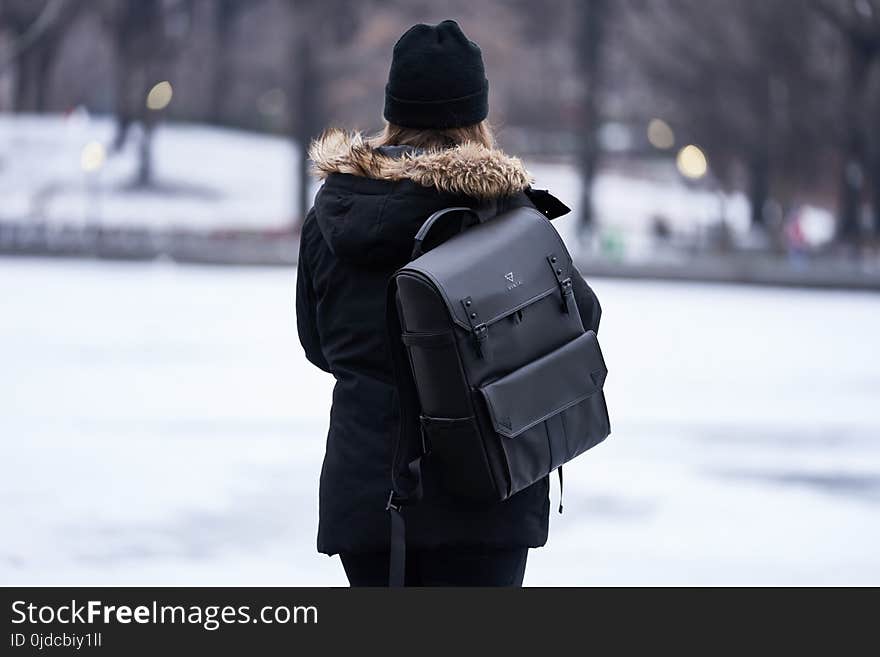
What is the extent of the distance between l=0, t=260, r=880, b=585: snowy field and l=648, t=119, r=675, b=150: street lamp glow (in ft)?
117

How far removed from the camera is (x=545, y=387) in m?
2.72

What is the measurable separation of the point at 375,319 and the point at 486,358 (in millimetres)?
242

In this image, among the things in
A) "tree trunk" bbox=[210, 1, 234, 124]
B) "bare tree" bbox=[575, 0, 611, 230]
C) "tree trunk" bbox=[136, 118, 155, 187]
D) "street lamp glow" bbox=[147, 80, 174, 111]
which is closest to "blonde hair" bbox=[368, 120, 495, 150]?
"bare tree" bbox=[575, 0, 611, 230]

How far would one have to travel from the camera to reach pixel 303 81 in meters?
46.3

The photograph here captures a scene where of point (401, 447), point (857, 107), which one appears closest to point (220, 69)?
point (857, 107)

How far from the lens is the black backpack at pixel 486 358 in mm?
2588

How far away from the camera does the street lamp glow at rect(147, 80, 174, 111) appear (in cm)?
4975

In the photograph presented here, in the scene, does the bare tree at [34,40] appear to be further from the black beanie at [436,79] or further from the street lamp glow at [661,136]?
the black beanie at [436,79]

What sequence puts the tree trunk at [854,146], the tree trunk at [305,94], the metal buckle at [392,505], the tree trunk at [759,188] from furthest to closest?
the tree trunk at [305,94] < the tree trunk at [759,188] < the tree trunk at [854,146] < the metal buckle at [392,505]

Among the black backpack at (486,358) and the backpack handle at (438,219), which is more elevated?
the backpack handle at (438,219)

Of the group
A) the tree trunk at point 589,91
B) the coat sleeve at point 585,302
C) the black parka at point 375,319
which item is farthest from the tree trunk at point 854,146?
the black parka at point 375,319

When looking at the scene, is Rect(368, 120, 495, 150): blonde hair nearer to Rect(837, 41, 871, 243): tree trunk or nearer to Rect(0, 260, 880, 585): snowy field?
Rect(0, 260, 880, 585): snowy field

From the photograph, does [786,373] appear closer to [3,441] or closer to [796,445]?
[796,445]

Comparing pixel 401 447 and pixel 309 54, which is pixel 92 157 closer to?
pixel 309 54
